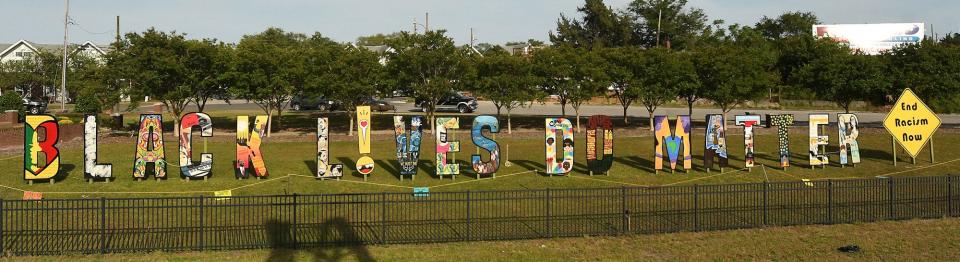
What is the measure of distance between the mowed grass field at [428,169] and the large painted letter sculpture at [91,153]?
1.09 feet

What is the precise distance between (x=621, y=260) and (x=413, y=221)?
5248mm

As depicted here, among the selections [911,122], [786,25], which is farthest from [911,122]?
A: [786,25]

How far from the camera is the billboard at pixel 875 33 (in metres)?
101

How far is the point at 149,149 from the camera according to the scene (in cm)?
2372

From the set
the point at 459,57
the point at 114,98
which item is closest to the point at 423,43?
the point at 459,57

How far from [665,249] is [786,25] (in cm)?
10406

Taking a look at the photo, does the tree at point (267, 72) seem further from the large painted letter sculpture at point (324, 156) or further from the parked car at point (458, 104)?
the parked car at point (458, 104)

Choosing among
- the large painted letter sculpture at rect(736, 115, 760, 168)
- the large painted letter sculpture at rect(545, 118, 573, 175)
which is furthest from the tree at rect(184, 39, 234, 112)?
the large painted letter sculpture at rect(736, 115, 760, 168)

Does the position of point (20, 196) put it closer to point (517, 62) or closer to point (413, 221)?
point (413, 221)

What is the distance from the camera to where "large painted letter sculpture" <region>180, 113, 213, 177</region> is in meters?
23.6

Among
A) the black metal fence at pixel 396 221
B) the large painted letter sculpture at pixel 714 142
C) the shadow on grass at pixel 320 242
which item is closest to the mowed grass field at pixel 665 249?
the shadow on grass at pixel 320 242

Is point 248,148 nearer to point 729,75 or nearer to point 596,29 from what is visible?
point 729,75

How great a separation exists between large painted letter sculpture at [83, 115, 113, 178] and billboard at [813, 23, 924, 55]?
9639 cm

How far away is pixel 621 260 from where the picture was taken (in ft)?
48.8
